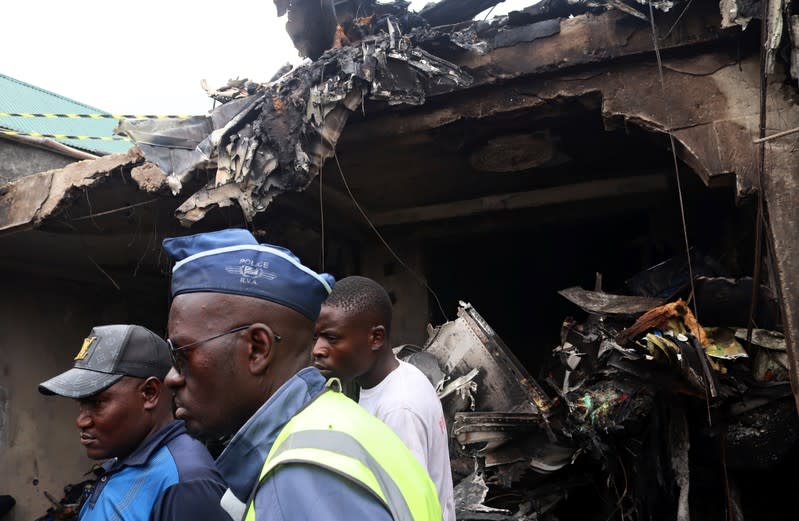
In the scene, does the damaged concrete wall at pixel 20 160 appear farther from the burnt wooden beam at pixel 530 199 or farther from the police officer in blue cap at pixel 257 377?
the police officer in blue cap at pixel 257 377

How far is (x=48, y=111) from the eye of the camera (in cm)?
1042

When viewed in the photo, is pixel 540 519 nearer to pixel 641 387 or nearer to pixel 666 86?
pixel 641 387

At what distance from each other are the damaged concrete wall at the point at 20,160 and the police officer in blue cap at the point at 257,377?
217 inches

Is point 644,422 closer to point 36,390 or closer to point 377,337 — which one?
point 377,337

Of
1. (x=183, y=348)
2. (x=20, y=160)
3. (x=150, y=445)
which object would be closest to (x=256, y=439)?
(x=183, y=348)

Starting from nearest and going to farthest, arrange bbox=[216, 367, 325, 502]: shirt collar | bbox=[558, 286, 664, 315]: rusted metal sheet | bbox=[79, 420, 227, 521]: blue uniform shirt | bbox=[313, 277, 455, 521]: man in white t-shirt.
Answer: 1. bbox=[216, 367, 325, 502]: shirt collar
2. bbox=[79, 420, 227, 521]: blue uniform shirt
3. bbox=[313, 277, 455, 521]: man in white t-shirt
4. bbox=[558, 286, 664, 315]: rusted metal sheet

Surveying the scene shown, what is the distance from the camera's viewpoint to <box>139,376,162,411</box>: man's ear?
2.37m

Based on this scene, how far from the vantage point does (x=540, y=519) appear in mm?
3898

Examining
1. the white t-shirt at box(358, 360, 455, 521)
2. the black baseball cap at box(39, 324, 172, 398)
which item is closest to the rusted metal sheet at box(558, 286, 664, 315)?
the white t-shirt at box(358, 360, 455, 521)

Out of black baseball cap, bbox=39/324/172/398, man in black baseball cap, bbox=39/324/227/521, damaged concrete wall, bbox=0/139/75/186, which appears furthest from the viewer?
damaged concrete wall, bbox=0/139/75/186

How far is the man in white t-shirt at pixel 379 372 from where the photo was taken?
2465 mm

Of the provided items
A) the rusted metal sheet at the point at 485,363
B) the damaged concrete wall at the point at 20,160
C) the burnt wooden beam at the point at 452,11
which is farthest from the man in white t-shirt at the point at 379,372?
the damaged concrete wall at the point at 20,160

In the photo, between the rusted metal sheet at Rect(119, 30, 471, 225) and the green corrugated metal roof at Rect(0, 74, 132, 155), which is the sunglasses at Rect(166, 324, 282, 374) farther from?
the green corrugated metal roof at Rect(0, 74, 132, 155)

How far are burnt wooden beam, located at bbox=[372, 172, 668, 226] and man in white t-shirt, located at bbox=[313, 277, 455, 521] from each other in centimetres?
298
